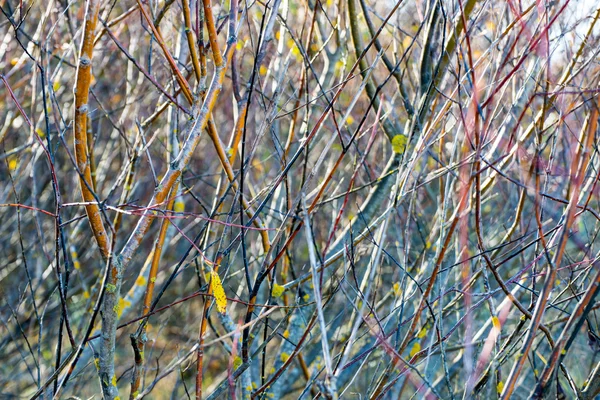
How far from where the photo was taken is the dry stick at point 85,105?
1.41 metres

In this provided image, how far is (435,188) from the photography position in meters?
4.68

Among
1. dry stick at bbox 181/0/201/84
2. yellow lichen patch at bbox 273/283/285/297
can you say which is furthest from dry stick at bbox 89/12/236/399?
yellow lichen patch at bbox 273/283/285/297

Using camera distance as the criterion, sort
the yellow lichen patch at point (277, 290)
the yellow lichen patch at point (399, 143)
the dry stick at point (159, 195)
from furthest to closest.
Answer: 1. the yellow lichen patch at point (399, 143)
2. the yellow lichen patch at point (277, 290)
3. the dry stick at point (159, 195)

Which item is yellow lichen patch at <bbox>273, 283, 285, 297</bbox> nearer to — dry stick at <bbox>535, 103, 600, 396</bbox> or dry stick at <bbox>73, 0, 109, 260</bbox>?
dry stick at <bbox>73, 0, 109, 260</bbox>

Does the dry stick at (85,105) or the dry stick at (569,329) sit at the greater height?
the dry stick at (85,105)

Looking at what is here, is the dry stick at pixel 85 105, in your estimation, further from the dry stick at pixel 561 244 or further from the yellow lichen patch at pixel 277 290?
the dry stick at pixel 561 244

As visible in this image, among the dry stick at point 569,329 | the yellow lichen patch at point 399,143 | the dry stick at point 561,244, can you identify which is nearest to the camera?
the dry stick at point 561,244

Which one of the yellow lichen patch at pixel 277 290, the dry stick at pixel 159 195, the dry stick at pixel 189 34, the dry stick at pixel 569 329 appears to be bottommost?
the dry stick at pixel 569 329

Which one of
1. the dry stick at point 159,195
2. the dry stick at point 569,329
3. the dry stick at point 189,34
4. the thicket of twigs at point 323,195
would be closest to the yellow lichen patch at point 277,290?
the thicket of twigs at point 323,195

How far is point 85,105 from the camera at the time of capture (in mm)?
1473

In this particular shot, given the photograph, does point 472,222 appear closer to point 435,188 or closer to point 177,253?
point 435,188

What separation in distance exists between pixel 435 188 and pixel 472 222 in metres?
0.90

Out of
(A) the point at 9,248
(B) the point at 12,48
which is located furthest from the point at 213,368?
(B) the point at 12,48

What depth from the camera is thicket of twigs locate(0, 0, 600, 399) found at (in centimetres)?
155
